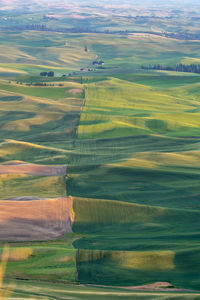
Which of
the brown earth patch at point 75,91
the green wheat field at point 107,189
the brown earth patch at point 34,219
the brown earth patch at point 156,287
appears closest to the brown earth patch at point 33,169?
the green wheat field at point 107,189

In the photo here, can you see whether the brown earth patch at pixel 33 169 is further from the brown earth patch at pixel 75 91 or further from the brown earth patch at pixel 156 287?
the brown earth patch at pixel 75 91

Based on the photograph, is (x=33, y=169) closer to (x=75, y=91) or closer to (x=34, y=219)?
(x=34, y=219)

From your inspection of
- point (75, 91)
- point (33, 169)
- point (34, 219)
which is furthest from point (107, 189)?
point (75, 91)

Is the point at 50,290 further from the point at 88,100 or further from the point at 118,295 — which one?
the point at 88,100

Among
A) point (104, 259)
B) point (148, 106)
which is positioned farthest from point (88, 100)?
point (104, 259)

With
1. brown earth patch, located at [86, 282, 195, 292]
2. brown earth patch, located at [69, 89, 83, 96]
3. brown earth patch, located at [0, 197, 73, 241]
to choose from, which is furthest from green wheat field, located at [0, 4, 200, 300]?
brown earth patch, located at [0, 197, 73, 241]

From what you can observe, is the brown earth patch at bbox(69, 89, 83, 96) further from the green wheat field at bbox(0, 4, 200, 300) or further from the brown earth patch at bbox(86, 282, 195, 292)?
the brown earth patch at bbox(86, 282, 195, 292)
